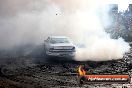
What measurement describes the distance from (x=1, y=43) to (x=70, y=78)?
11075 millimetres

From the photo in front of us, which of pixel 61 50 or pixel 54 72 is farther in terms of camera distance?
pixel 61 50

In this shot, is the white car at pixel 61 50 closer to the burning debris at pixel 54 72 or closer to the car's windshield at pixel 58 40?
the burning debris at pixel 54 72

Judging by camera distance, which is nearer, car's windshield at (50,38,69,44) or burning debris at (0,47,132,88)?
burning debris at (0,47,132,88)

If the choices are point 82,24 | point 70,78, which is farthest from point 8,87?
point 82,24

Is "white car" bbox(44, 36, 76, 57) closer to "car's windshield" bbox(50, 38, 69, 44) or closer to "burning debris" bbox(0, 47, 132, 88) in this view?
"burning debris" bbox(0, 47, 132, 88)

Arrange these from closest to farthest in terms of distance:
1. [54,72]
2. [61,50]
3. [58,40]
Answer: [54,72], [61,50], [58,40]

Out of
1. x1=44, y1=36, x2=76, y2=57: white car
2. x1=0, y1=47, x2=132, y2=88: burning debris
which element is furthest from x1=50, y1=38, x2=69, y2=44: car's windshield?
x1=0, y1=47, x2=132, y2=88: burning debris

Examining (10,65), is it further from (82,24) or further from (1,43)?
(82,24)

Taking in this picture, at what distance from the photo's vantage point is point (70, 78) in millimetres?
13023

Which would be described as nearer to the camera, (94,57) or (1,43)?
(94,57)

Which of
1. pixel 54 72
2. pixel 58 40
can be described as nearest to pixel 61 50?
pixel 58 40

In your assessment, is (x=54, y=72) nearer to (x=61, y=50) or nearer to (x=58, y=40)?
(x=61, y=50)

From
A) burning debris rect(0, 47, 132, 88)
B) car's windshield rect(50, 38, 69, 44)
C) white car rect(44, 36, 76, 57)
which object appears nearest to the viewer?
burning debris rect(0, 47, 132, 88)

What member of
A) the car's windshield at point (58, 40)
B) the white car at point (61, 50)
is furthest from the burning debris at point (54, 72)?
the car's windshield at point (58, 40)
